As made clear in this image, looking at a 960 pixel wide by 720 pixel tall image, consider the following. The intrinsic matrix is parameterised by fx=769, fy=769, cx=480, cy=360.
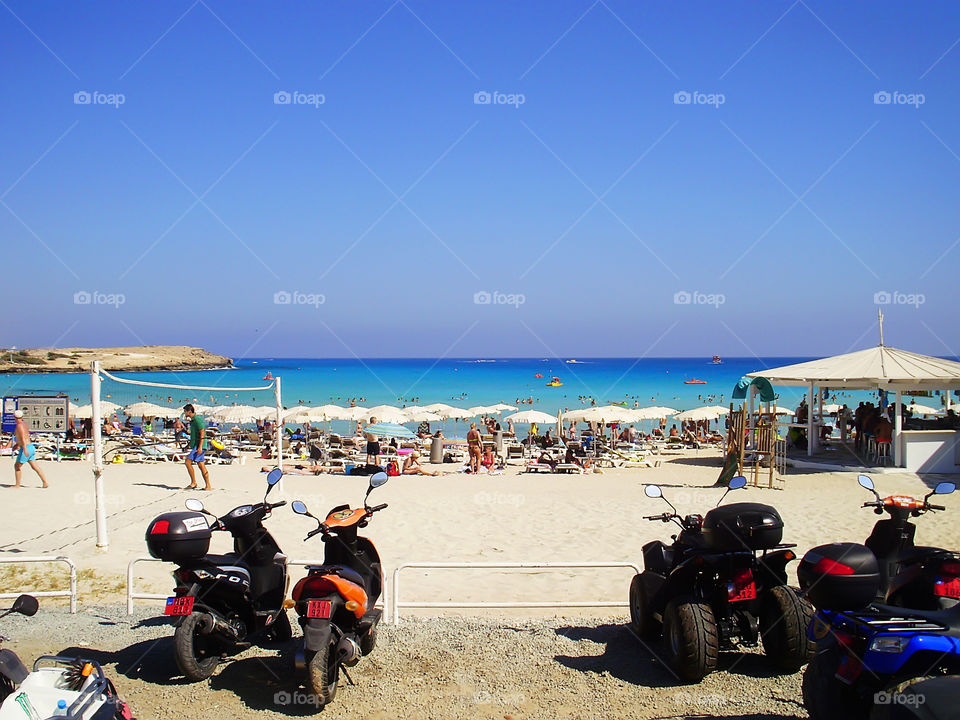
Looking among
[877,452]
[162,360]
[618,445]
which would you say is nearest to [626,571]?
[877,452]

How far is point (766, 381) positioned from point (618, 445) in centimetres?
874

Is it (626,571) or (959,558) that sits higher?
(959,558)

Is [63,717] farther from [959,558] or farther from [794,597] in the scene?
[959,558]

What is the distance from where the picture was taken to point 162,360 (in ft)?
359

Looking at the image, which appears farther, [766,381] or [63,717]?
[766,381]

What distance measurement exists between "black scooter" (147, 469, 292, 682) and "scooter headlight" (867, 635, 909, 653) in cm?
361

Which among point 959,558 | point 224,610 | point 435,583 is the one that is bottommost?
point 435,583

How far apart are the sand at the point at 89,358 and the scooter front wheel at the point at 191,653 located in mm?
49951

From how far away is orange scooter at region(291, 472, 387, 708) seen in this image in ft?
14.2

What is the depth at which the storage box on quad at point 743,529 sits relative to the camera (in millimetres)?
4648

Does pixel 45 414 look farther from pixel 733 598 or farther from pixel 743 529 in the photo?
pixel 743 529

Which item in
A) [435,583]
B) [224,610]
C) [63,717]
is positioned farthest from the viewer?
[435,583]

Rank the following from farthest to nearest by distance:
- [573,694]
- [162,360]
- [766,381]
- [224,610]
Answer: [162,360] → [766,381] → [224,610] → [573,694]
